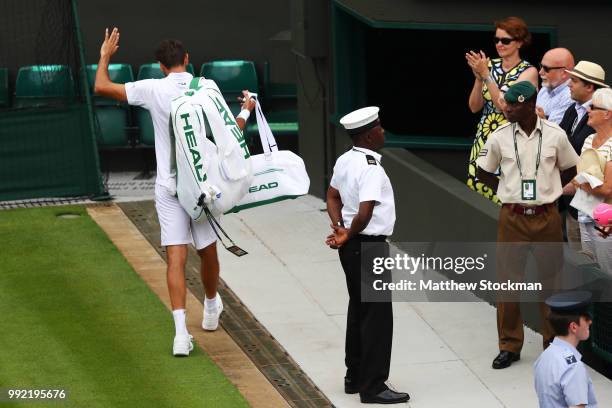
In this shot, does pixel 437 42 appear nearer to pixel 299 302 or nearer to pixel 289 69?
pixel 289 69

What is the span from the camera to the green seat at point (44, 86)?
14867 mm

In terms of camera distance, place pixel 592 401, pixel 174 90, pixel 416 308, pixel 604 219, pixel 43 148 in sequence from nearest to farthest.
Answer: pixel 592 401 < pixel 604 219 < pixel 174 90 < pixel 416 308 < pixel 43 148

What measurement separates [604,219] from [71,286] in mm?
4772

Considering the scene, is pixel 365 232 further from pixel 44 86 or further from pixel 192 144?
pixel 44 86

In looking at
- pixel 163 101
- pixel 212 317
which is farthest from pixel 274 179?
pixel 212 317

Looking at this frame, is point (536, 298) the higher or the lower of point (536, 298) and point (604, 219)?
the lower

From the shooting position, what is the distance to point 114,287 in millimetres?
11688

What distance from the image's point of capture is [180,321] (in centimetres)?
994

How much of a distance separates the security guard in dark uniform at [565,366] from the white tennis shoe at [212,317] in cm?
417

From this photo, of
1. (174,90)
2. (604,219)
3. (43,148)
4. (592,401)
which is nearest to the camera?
(592,401)

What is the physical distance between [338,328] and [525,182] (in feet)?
6.91

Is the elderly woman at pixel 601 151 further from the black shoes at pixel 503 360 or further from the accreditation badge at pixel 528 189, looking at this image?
the black shoes at pixel 503 360

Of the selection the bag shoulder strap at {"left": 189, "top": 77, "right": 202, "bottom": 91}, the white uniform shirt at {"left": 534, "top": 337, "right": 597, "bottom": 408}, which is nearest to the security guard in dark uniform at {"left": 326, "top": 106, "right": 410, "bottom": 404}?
the bag shoulder strap at {"left": 189, "top": 77, "right": 202, "bottom": 91}

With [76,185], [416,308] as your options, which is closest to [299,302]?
[416,308]
